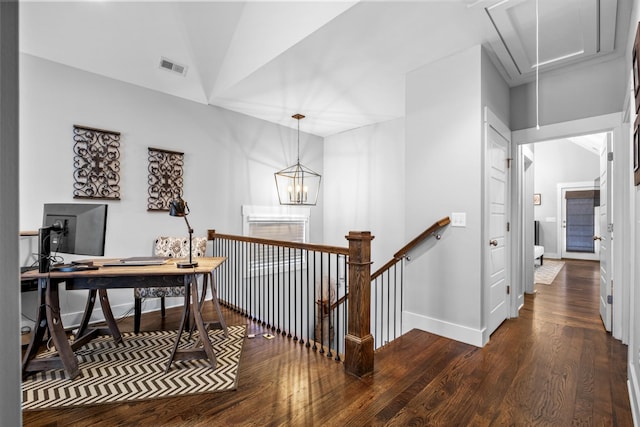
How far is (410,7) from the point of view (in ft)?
7.23

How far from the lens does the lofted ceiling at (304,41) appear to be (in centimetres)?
233

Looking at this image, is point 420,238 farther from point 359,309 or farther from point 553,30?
point 553,30

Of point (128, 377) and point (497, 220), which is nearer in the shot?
point (128, 377)

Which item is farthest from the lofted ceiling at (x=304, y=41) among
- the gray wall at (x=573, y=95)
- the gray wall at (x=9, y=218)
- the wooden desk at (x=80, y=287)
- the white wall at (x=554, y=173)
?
the white wall at (x=554, y=173)

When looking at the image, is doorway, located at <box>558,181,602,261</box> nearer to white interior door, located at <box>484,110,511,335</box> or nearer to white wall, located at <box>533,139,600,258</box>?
white wall, located at <box>533,139,600,258</box>

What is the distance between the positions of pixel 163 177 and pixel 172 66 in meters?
1.29

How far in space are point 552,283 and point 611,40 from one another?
13.5ft

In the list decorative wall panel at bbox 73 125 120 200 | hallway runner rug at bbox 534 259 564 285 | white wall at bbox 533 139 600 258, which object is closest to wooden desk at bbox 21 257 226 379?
decorative wall panel at bbox 73 125 120 200

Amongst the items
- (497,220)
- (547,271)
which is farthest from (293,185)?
(547,271)

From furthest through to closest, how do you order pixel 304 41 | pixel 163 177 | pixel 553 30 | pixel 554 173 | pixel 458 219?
1. pixel 554 173
2. pixel 163 177
3. pixel 458 219
4. pixel 304 41
5. pixel 553 30

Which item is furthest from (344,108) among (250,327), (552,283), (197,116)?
(552,283)

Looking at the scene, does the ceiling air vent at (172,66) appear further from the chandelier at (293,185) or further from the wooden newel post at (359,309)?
the wooden newel post at (359,309)

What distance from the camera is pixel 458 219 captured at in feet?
9.16

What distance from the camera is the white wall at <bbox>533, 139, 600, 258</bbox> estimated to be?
308 inches
